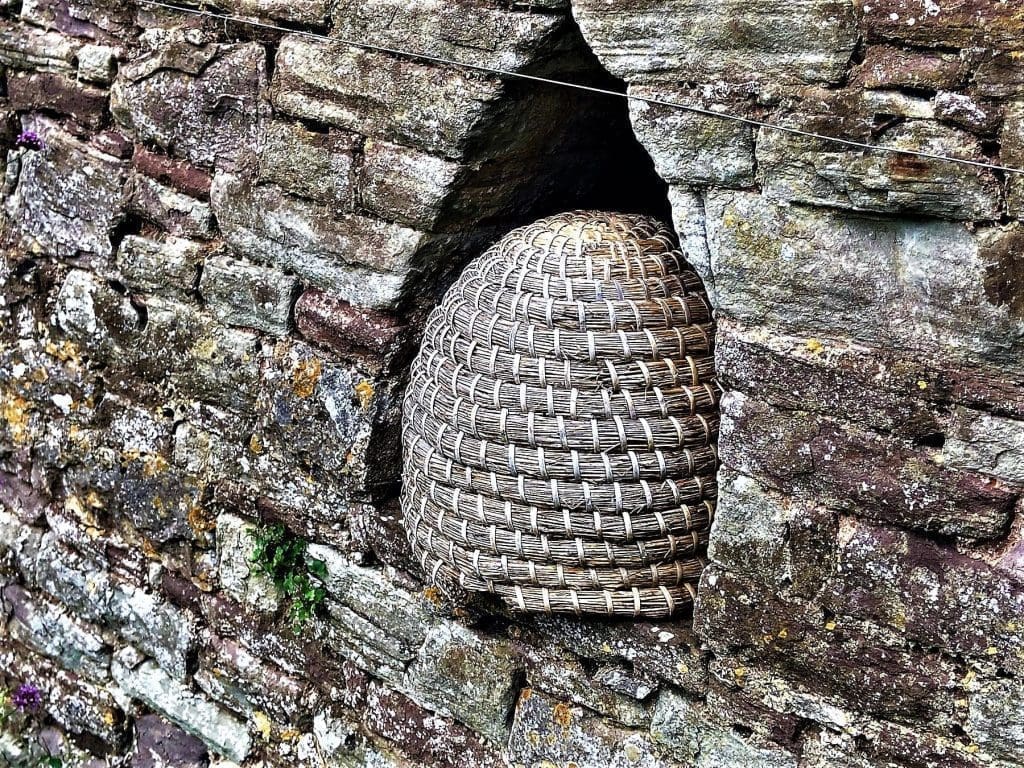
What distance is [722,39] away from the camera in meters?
2.04

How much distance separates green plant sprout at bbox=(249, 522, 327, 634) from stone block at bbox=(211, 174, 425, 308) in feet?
2.41

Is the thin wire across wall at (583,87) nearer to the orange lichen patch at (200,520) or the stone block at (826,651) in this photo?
the stone block at (826,651)

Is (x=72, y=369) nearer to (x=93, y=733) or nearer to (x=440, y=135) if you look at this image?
(x=93, y=733)

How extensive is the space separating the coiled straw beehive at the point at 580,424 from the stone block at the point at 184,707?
1289 millimetres

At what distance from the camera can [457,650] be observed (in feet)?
9.07

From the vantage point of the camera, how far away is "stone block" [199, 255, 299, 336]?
2945mm

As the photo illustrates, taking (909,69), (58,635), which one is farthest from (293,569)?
(909,69)

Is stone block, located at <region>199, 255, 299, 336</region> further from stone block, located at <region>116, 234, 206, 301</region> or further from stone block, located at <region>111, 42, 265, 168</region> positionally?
stone block, located at <region>111, 42, 265, 168</region>

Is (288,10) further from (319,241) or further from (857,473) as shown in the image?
(857,473)

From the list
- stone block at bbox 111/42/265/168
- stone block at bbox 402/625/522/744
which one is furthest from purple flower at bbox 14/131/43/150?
stone block at bbox 402/625/522/744

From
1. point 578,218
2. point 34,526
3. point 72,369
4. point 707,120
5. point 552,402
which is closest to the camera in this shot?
point 707,120

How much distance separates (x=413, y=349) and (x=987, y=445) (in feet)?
4.56

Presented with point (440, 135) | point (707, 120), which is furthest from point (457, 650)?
point (707, 120)

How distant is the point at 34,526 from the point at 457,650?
1849 mm
